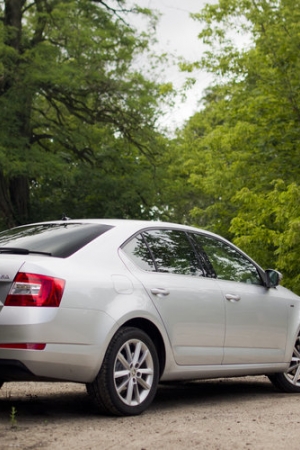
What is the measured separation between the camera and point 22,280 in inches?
252

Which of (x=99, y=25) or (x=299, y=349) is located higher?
(x=99, y=25)

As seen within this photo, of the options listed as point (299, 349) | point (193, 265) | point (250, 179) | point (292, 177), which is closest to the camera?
point (193, 265)

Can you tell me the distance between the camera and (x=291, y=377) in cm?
912

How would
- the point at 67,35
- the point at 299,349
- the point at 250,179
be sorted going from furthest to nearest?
1. the point at 67,35
2. the point at 250,179
3. the point at 299,349

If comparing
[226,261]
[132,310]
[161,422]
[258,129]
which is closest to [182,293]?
[132,310]

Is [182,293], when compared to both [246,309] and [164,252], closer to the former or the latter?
[164,252]

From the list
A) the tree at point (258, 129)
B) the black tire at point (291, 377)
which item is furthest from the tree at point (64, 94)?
the black tire at point (291, 377)

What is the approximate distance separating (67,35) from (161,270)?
2439 centimetres

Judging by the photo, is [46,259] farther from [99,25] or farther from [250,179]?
[99,25]

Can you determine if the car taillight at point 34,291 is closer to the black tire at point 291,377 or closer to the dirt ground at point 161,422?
the dirt ground at point 161,422

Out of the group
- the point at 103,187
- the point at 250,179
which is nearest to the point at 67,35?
the point at 103,187

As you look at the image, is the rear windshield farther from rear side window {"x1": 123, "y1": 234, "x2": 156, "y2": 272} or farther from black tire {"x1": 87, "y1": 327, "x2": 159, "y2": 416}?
black tire {"x1": 87, "y1": 327, "x2": 159, "y2": 416}

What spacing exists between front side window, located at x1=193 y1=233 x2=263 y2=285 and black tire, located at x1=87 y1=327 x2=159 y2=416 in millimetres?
1456

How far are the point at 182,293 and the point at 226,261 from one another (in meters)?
1.13
